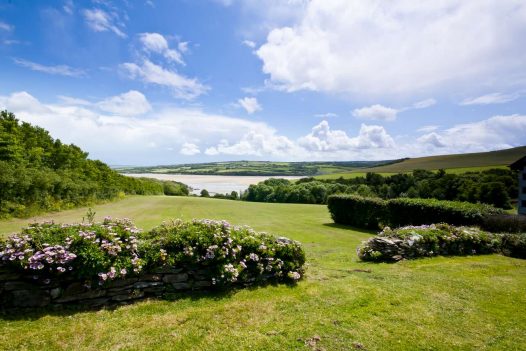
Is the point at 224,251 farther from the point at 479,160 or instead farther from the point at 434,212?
the point at 479,160

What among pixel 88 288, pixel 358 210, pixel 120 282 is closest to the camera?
pixel 88 288

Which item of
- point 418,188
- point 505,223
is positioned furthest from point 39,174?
point 418,188

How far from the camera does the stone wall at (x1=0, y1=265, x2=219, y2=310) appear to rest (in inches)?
240

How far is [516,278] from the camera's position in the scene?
8.84 m

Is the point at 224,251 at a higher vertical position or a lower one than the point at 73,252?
lower

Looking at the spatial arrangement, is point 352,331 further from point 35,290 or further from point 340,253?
point 340,253

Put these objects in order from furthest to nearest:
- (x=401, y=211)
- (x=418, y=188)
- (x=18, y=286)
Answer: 1. (x=418, y=188)
2. (x=401, y=211)
3. (x=18, y=286)

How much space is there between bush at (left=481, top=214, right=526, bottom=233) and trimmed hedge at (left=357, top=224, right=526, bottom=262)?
1614 millimetres

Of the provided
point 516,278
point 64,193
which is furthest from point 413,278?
point 64,193

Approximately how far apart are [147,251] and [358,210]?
2126 cm

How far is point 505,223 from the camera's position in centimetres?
1415

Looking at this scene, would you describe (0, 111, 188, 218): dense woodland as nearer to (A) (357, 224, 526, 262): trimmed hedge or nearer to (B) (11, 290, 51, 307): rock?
(B) (11, 290, 51, 307): rock

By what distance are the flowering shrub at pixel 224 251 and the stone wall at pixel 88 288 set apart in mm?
347

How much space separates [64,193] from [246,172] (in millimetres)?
132725
